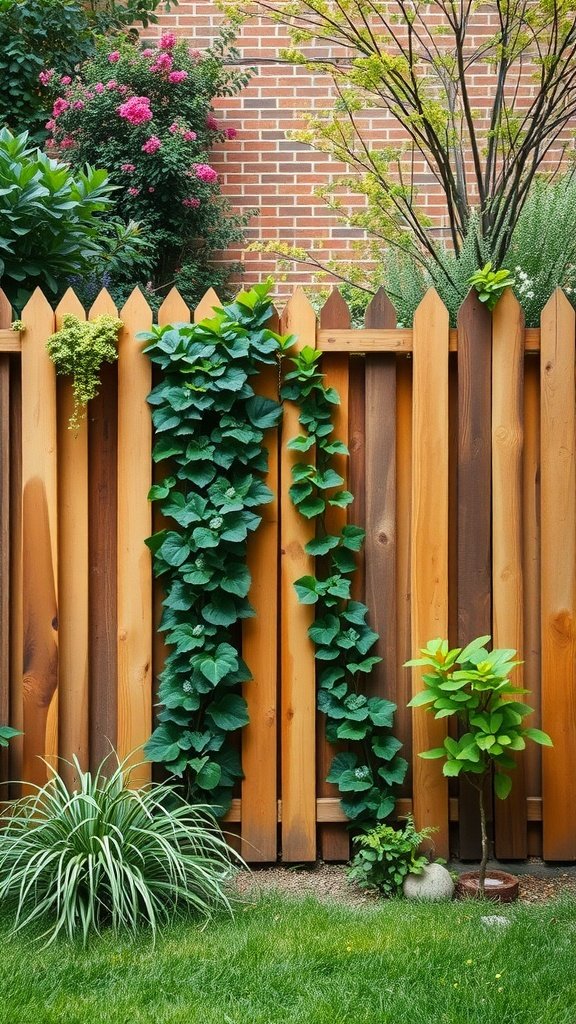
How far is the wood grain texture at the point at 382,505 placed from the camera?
352 centimetres

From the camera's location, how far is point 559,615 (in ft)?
11.4

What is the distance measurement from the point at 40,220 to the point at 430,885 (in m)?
2.83

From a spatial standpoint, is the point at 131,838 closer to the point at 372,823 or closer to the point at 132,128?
the point at 372,823

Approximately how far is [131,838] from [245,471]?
129cm

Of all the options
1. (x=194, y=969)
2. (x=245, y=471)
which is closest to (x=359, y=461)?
(x=245, y=471)

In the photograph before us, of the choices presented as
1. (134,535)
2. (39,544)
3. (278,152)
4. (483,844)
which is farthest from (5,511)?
(278,152)

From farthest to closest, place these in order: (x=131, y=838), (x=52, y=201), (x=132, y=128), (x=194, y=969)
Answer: (x=132, y=128) < (x=52, y=201) < (x=131, y=838) < (x=194, y=969)

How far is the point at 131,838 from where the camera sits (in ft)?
9.75

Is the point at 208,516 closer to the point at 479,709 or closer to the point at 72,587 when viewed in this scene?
the point at 72,587

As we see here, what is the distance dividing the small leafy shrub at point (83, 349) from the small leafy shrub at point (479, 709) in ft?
4.86

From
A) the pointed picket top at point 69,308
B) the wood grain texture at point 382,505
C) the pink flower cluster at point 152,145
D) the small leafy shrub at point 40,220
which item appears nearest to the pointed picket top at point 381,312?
the wood grain texture at point 382,505

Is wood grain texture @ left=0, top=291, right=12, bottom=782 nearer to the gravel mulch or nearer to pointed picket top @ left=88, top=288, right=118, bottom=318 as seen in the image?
pointed picket top @ left=88, top=288, right=118, bottom=318

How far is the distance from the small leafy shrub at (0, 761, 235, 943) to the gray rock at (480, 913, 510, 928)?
758 millimetres

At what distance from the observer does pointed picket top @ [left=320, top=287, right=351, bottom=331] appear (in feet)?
11.6
